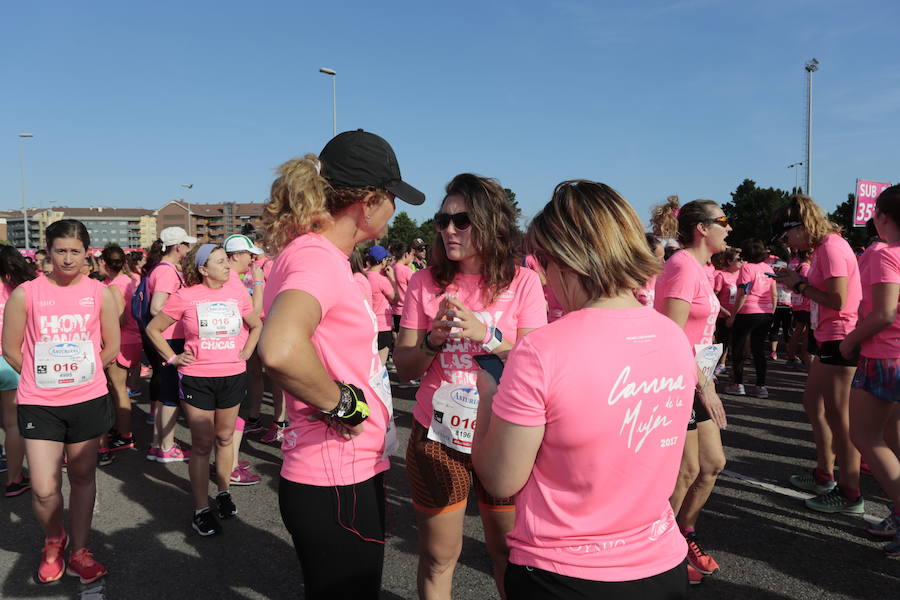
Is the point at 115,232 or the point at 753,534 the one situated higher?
the point at 115,232

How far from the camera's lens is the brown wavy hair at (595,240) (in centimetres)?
145

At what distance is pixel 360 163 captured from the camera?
6.27 ft

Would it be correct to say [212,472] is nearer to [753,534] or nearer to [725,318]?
[753,534]

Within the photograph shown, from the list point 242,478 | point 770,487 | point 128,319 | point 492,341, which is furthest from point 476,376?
point 128,319

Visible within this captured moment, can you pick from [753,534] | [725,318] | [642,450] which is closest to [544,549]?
[642,450]

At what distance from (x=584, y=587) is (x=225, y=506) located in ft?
11.5

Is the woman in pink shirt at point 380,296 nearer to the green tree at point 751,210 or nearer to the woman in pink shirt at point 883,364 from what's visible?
the woman in pink shirt at point 883,364

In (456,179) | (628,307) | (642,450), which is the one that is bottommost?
(642,450)

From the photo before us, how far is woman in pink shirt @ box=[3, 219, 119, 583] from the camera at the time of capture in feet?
11.0

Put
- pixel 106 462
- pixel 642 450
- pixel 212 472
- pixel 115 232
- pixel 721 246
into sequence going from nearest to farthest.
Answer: pixel 642 450 → pixel 721 246 → pixel 212 472 → pixel 106 462 → pixel 115 232

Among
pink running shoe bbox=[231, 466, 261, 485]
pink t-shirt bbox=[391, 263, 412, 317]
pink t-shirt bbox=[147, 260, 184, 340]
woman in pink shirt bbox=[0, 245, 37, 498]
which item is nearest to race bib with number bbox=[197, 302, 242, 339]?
pink t-shirt bbox=[147, 260, 184, 340]

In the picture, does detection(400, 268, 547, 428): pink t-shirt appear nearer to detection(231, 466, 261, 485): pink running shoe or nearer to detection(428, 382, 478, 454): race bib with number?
detection(428, 382, 478, 454): race bib with number

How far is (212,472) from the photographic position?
510 cm

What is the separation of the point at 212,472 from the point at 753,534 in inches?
170
